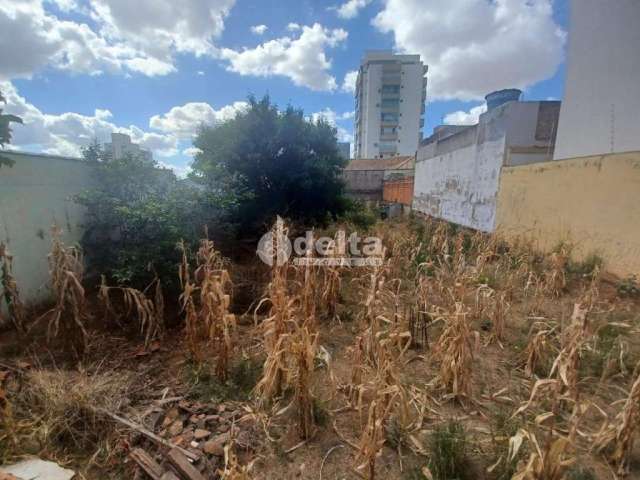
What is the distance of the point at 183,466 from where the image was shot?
151 centimetres

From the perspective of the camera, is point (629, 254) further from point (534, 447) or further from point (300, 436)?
point (300, 436)

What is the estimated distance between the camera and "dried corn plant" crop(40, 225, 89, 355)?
7.35ft

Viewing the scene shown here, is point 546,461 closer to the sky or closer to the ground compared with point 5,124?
closer to the ground

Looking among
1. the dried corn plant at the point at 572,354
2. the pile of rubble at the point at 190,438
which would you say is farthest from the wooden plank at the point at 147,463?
the dried corn plant at the point at 572,354

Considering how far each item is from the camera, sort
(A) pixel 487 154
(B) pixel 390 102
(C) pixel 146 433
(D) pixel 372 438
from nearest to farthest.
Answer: (D) pixel 372 438 → (C) pixel 146 433 → (A) pixel 487 154 → (B) pixel 390 102

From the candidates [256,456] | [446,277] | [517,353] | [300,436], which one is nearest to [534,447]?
[300,436]

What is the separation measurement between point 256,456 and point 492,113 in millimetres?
Answer: 8085

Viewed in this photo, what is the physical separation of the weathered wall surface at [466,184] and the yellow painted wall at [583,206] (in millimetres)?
601

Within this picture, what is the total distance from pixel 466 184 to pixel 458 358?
25.0ft

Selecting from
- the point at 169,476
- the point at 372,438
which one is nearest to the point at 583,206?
the point at 372,438

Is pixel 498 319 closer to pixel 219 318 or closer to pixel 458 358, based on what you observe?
pixel 458 358

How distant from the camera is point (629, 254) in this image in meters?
3.98

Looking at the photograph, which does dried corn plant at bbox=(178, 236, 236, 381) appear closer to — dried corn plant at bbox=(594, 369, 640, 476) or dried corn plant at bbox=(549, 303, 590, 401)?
dried corn plant at bbox=(549, 303, 590, 401)

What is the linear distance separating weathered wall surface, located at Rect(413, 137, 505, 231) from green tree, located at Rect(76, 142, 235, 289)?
254 inches
